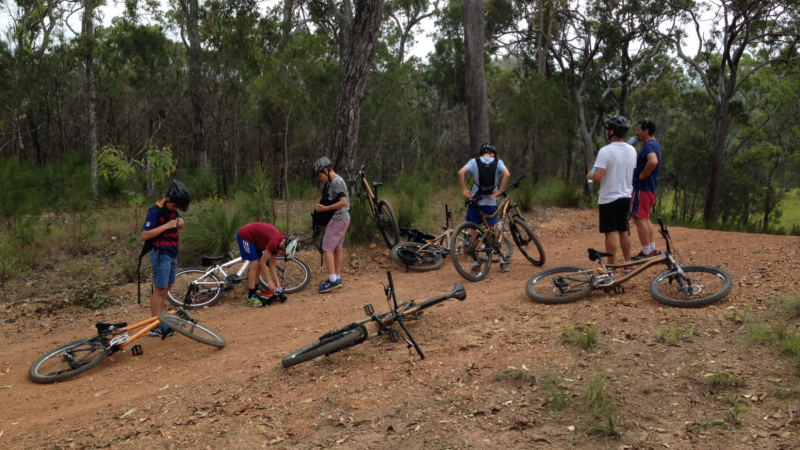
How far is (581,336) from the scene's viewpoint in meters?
4.48

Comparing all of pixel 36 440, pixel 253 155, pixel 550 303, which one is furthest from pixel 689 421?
pixel 253 155

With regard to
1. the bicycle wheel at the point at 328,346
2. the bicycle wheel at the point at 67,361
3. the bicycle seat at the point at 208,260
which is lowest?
the bicycle wheel at the point at 67,361

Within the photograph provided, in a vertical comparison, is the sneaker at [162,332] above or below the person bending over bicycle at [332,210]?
below

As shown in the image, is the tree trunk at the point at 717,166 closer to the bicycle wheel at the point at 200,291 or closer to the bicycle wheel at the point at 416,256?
the bicycle wheel at the point at 416,256

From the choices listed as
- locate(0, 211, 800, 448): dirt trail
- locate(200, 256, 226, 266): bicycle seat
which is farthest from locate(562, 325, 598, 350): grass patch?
locate(200, 256, 226, 266): bicycle seat

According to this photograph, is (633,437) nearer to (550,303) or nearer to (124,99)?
(550,303)

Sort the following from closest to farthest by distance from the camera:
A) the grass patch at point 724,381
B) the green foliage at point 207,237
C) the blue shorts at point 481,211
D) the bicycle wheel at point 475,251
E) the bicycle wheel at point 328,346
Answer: the grass patch at point 724,381, the bicycle wheel at point 328,346, the bicycle wheel at point 475,251, the blue shorts at point 481,211, the green foliage at point 207,237

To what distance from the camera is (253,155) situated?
1805cm

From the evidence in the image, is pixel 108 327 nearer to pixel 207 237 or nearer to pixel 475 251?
pixel 207 237

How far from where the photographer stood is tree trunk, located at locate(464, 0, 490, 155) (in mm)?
12336

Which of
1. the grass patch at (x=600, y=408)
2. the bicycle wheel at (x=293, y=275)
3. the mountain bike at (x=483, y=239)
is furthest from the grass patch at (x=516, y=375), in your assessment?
the bicycle wheel at (x=293, y=275)

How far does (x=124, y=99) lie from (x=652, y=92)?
2654cm

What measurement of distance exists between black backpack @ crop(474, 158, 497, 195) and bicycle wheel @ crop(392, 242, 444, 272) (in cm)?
122

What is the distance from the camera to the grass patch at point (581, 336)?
14.4 ft
